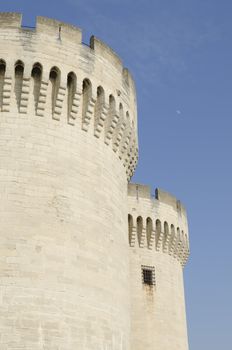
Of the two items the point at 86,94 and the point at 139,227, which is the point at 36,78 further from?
the point at 139,227

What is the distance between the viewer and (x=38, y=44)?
11.9 meters

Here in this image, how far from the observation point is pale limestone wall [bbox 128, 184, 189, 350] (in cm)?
1838

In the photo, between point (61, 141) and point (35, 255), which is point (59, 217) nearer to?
point (35, 255)

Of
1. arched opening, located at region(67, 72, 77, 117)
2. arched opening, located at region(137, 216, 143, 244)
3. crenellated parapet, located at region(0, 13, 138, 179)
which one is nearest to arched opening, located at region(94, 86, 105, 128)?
crenellated parapet, located at region(0, 13, 138, 179)

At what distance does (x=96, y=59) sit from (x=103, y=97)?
3.43 ft

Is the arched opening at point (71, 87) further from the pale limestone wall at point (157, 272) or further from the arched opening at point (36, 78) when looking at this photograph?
the pale limestone wall at point (157, 272)

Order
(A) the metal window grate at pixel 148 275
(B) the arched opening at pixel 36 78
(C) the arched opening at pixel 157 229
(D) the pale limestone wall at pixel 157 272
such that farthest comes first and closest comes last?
(C) the arched opening at pixel 157 229, (A) the metal window grate at pixel 148 275, (D) the pale limestone wall at pixel 157 272, (B) the arched opening at pixel 36 78

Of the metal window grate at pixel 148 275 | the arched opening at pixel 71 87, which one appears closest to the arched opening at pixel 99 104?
the arched opening at pixel 71 87

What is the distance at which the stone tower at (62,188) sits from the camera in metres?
10.0

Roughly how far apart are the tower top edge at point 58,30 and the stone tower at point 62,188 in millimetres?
28

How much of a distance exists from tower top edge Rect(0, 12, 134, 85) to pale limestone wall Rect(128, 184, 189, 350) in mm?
7769

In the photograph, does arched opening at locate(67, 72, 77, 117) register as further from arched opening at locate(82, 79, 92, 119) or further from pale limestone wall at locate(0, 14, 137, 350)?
arched opening at locate(82, 79, 92, 119)

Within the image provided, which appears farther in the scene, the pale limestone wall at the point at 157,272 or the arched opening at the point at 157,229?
the arched opening at the point at 157,229

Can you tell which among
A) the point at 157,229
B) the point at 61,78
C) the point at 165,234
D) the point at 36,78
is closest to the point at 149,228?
the point at 157,229
